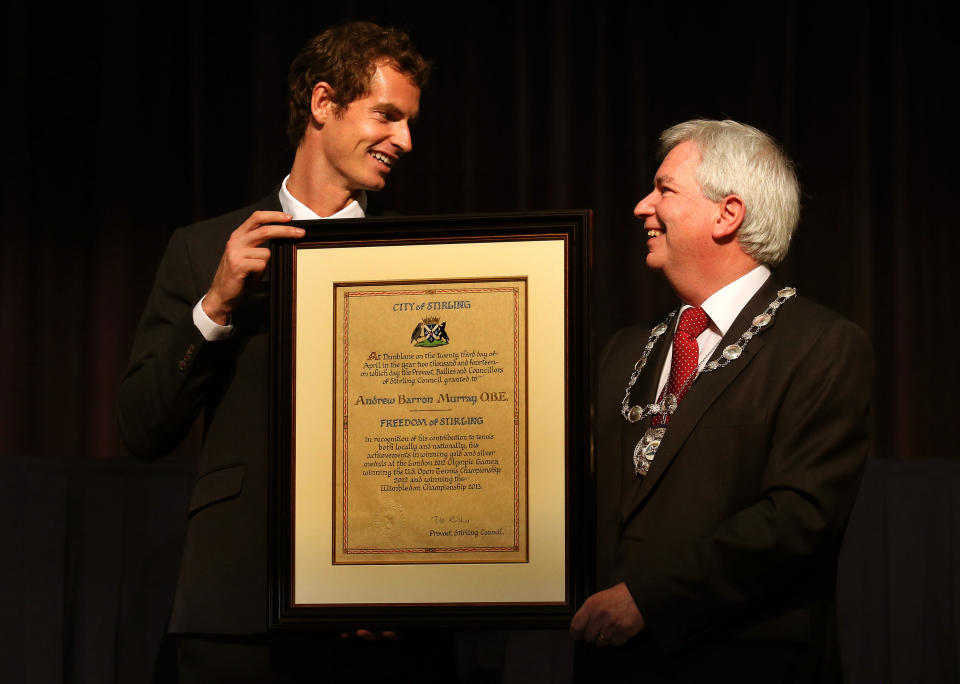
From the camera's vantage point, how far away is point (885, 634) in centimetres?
275

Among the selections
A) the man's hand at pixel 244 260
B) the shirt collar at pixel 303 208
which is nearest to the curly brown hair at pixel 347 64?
the shirt collar at pixel 303 208

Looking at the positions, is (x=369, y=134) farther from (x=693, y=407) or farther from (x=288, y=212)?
(x=693, y=407)

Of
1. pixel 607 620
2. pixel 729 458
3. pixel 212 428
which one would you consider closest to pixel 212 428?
pixel 212 428

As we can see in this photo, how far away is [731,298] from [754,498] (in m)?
0.40

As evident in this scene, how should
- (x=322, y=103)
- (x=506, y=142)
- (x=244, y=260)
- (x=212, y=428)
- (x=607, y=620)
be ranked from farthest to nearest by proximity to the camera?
1. (x=506, y=142)
2. (x=322, y=103)
3. (x=212, y=428)
4. (x=244, y=260)
5. (x=607, y=620)

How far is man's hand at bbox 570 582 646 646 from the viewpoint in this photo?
1757 millimetres

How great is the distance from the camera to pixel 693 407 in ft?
6.31

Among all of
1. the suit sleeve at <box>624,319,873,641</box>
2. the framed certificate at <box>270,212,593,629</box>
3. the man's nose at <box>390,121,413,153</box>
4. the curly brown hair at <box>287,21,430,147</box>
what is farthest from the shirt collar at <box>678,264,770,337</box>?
the curly brown hair at <box>287,21,430,147</box>

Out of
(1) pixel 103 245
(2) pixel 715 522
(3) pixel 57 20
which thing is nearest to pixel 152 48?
(3) pixel 57 20

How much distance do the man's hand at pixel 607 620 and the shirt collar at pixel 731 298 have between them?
21.6 inches

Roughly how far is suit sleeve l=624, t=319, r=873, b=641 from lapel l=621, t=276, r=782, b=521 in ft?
0.33

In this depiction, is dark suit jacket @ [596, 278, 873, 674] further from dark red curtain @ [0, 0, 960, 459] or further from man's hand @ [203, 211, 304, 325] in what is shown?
dark red curtain @ [0, 0, 960, 459]

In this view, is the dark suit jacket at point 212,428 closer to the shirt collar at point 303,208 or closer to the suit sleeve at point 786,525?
the shirt collar at point 303,208

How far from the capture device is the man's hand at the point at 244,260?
188cm
